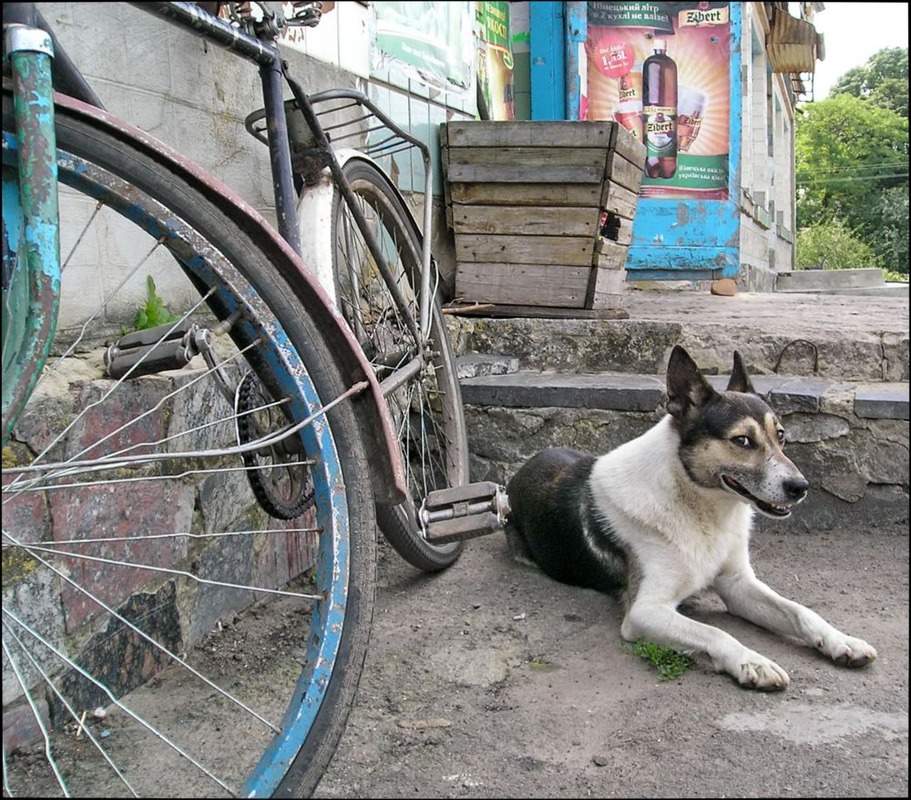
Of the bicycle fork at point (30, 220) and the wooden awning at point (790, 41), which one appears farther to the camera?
the wooden awning at point (790, 41)

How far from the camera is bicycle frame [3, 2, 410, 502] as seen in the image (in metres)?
1.37

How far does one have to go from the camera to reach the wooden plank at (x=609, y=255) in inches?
169

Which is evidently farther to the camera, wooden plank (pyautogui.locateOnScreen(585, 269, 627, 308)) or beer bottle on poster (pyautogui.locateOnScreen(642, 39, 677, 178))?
beer bottle on poster (pyautogui.locateOnScreen(642, 39, 677, 178))

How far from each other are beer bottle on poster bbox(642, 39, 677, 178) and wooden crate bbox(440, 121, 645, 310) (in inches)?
183

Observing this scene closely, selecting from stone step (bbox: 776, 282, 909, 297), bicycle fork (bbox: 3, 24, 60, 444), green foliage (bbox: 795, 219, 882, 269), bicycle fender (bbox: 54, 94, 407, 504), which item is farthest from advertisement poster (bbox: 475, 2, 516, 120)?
green foliage (bbox: 795, 219, 882, 269)

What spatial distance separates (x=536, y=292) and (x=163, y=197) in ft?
10.6

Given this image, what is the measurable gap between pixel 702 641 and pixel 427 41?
3477mm

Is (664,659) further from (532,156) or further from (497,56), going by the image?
(497,56)

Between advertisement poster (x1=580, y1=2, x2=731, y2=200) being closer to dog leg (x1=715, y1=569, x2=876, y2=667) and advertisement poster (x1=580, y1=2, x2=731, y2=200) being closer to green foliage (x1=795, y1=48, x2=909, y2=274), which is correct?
green foliage (x1=795, y1=48, x2=909, y2=274)

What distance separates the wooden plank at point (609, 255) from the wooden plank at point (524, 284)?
10 centimetres

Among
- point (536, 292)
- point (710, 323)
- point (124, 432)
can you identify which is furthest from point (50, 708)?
point (710, 323)

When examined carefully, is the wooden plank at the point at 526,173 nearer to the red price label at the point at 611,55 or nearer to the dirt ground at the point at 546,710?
the dirt ground at the point at 546,710

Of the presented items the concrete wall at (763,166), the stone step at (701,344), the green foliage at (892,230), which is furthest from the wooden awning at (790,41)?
the stone step at (701,344)

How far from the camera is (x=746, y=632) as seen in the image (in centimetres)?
260
